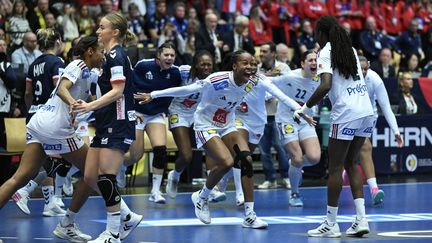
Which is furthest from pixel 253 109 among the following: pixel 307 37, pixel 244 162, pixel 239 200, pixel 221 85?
pixel 307 37

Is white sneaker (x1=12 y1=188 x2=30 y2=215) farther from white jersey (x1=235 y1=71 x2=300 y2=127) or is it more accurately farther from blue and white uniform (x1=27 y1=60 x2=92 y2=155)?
white jersey (x1=235 y1=71 x2=300 y2=127)

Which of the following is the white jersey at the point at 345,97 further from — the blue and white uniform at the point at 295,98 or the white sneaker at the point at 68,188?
the white sneaker at the point at 68,188

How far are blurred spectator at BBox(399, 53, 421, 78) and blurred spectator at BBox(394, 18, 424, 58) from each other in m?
0.29

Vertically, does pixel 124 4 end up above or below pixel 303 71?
above

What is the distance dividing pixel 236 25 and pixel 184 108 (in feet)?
21.7

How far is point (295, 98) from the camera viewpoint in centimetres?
1342

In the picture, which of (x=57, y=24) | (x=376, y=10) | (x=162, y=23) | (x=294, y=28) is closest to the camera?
(x=57, y=24)

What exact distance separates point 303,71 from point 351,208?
76.8 inches

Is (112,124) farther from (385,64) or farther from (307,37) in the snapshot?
(307,37)

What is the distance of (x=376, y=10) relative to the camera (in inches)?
939

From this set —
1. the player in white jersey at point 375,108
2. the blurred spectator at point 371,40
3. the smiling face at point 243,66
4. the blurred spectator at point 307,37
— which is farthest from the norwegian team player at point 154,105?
the blurred spectator at point 371,40

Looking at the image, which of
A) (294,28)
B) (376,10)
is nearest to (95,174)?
(294,28)

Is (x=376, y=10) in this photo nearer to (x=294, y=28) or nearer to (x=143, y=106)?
(x=294, y=28)

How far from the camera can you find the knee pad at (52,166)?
40.1ft
